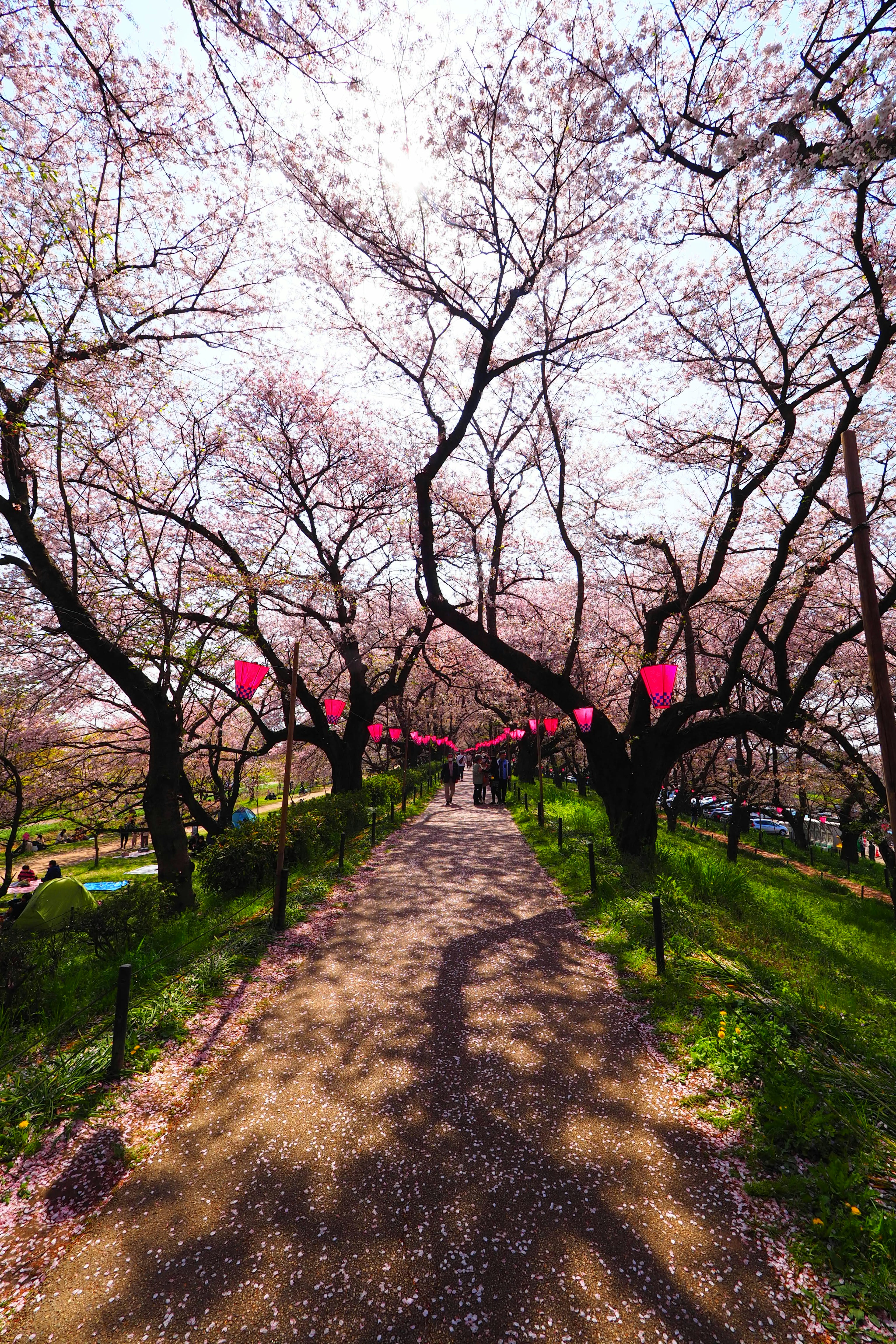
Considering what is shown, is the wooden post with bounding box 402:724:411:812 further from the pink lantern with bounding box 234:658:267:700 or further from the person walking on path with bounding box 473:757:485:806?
the pink lantern with bounding box 234:658:267:700

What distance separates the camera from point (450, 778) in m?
23.4

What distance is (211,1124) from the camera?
3939mm

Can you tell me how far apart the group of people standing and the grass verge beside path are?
40.1ft

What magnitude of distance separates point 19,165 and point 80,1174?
10035mm

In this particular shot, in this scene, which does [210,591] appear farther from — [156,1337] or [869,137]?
[869,137]

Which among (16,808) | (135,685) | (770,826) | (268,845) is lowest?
(770,826)

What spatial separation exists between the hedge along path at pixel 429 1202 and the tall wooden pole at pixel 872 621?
2742 mm

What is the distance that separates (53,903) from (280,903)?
18.0ft

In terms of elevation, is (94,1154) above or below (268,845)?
below

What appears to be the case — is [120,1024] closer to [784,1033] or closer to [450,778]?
[784,1033]

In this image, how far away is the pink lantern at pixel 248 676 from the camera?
315 inches

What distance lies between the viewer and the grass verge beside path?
301 cm

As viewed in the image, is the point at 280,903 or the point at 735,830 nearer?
the point at 280,903

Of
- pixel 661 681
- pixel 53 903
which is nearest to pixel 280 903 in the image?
pixel 53 903
